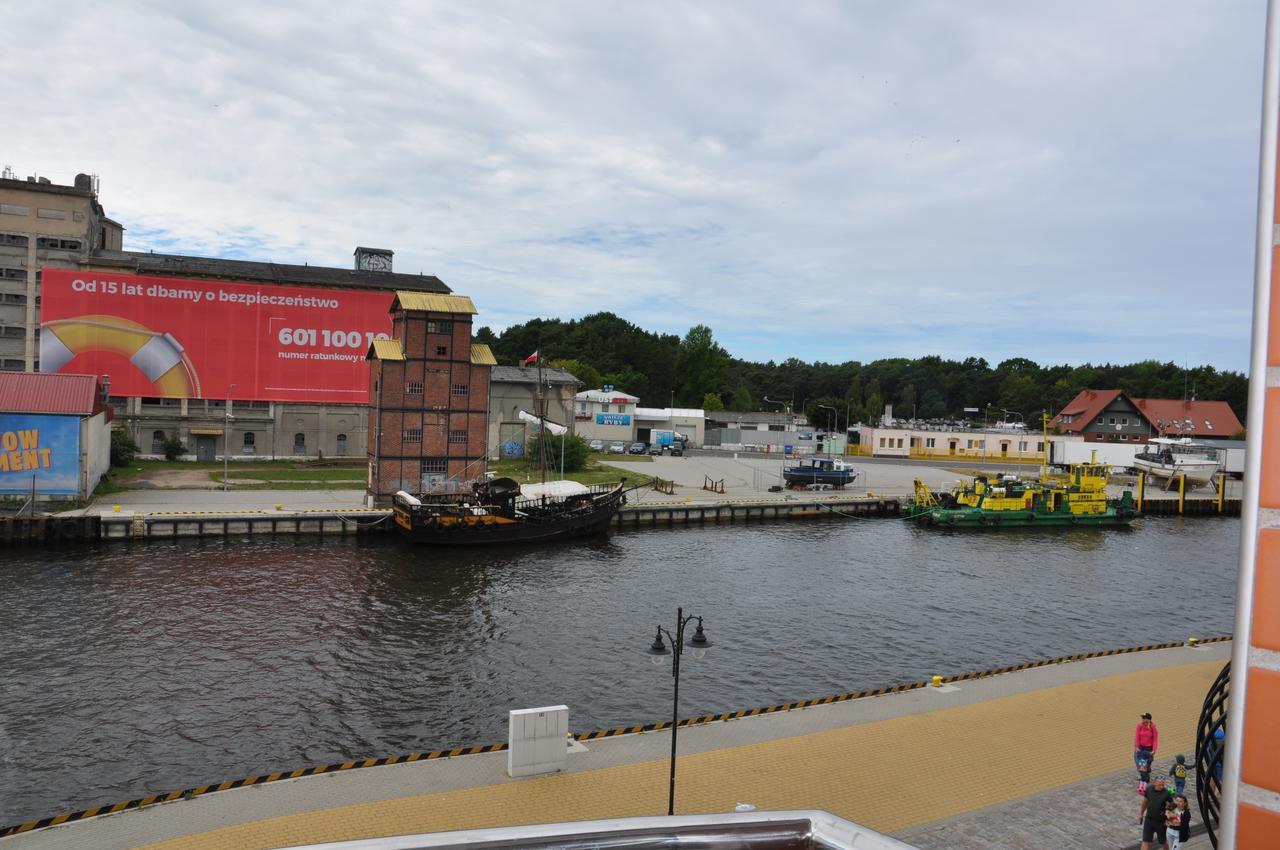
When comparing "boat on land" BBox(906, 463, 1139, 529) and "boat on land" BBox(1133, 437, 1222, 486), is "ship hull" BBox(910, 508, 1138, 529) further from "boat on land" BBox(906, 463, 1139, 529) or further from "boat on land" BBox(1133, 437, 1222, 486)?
"boat on land" BBox(1133, 437, 1222, 486)

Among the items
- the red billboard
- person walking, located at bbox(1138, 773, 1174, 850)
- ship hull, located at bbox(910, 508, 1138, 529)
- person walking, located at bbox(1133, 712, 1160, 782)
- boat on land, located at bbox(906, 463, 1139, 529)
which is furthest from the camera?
the red billboard

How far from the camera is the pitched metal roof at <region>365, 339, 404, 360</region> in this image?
5547 cm

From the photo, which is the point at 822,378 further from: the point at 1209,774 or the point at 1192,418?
the point at 1209,774

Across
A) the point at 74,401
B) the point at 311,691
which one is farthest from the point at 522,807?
the point at 74,401

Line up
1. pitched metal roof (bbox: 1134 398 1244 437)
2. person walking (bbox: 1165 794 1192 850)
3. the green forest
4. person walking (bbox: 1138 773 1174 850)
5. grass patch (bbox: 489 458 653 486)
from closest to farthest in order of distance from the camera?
person walking (bbox: 1165 794 1192 850), person walking (bbox: 1138 773 1174 850), grass patch (bbox: 489 458 653 486), pitched metal roof (bbox: 1134 398 1244 437), the green forest

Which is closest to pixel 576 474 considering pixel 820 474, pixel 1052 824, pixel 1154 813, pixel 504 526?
pixel 820 474

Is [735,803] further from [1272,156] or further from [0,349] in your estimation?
[0,349]

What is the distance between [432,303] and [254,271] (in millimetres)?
35132

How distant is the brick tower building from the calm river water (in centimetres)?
708

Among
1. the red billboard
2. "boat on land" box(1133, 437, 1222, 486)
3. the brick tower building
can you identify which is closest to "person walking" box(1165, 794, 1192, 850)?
the brick tower building

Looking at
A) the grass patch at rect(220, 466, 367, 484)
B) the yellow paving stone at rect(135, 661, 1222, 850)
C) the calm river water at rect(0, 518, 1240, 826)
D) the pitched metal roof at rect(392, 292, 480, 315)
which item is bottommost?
the calm river water at rect(0, 518, 1240, 826)

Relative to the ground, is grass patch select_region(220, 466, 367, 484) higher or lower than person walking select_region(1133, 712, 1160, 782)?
higher

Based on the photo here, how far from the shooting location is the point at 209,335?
75188 mm

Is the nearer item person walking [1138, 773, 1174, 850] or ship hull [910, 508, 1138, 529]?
person walking [1138, 773, 1174, 850]
